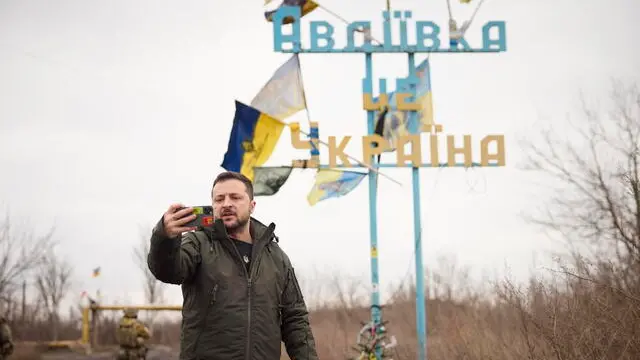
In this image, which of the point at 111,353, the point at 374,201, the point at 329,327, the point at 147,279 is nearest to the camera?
the point at 374,201

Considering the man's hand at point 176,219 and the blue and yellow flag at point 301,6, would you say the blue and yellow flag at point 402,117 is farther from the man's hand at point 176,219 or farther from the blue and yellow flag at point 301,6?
the man's hand at point 176,219

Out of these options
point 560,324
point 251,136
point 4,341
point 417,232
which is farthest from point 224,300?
point 251,136

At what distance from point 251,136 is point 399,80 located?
2.77 m

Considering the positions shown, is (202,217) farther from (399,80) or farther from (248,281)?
(399,80)

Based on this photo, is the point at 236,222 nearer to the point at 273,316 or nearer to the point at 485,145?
the point at 273,316

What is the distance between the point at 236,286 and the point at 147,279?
29048mm

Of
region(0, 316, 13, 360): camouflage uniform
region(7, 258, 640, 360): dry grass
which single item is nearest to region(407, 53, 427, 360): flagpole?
region(7, 258, 640, 360): dry grass

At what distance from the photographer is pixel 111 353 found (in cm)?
2389

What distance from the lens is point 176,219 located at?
3309 millimetres

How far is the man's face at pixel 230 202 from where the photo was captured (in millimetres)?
3723

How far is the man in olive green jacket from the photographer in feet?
11.7

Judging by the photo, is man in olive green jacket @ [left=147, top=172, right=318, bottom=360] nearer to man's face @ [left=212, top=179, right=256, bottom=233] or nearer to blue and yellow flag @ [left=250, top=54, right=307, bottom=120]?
man's face @ [left=212, top=179, right=256, bottom=233]

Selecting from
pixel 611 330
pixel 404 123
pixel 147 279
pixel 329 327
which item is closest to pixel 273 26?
pixel 404 123

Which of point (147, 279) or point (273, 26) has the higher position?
point (273, 26)
